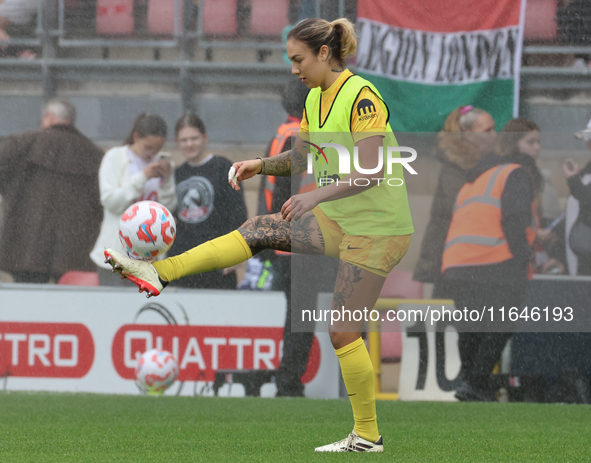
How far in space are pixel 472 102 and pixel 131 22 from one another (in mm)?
2719

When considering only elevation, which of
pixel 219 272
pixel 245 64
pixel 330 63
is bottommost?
pixel 219 272

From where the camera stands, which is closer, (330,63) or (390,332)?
(330,63)

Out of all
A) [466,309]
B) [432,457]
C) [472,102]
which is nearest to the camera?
[432,457]

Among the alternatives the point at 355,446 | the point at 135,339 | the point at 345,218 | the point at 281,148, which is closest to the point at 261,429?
the point at 355,446

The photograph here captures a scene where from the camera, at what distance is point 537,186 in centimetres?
677

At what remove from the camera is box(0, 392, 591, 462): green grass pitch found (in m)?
3.79

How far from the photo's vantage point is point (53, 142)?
688 cm

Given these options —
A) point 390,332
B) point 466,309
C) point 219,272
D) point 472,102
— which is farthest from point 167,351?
point 472,102

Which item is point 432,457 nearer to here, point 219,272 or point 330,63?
point 330,63

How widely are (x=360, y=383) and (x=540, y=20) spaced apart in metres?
4.28

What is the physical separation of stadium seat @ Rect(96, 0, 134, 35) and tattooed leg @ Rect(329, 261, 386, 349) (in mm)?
4028

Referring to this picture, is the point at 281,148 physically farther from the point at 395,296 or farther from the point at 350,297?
the point at 350,297

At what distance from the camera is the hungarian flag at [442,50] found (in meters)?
7.00

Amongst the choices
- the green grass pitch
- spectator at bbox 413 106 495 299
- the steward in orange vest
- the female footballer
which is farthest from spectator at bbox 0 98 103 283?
the female footballer
